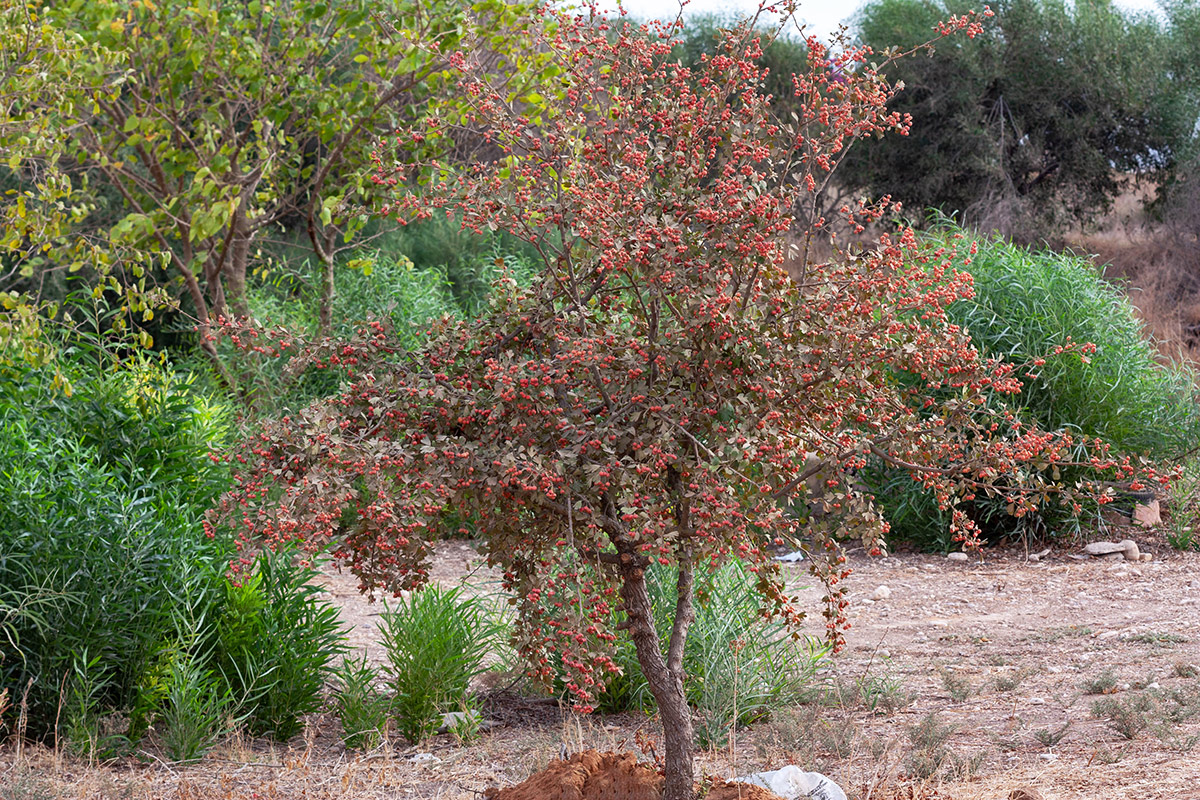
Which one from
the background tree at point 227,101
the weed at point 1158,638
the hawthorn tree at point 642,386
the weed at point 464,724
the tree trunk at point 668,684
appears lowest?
the weed at point 464,724

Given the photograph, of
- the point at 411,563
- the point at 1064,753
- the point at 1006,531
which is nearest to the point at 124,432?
the point at 411,563

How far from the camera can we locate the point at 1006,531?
7723 millimetres

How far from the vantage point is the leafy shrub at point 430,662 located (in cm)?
421

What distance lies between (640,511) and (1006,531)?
5.98 meters

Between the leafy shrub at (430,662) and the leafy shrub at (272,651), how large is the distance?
297 millimetres

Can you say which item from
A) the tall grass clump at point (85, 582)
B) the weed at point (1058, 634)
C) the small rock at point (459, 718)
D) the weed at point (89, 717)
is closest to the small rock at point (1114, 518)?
the weed at point (1058, 634)

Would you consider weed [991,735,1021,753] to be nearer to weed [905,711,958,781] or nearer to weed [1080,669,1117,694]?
weed [905,711,958,781]

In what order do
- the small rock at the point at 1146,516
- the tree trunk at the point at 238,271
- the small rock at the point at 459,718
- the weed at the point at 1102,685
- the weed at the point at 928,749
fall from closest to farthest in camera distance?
the weed at the point at 928,749, the small rock at the point at 459,718, the weed at the point at 1102,685, the small rock at the point at 1146,516, the tree trunk at the point at 238,271

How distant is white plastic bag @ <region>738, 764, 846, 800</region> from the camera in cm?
302

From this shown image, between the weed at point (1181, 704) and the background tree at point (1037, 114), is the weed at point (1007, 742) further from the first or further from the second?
the background tree at point (1037, 114)

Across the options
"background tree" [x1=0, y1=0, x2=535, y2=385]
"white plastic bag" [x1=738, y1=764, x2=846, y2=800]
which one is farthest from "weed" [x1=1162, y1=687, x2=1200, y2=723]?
"background tree" [x1=0, y1=0, x2=535, y2=385]

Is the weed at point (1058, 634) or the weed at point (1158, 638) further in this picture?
the weed at point (1058, 634)

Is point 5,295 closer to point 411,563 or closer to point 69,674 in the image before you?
point 69,674

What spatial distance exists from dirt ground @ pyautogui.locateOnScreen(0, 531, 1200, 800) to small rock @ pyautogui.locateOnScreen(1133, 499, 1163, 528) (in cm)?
142
